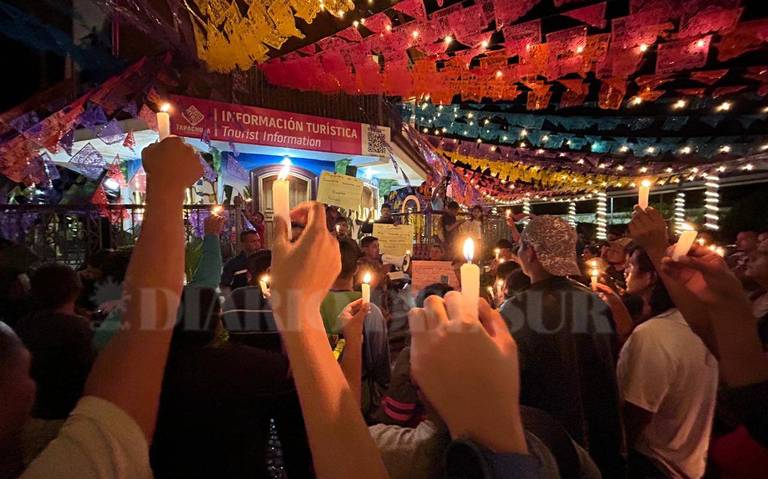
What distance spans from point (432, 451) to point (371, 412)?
2.05 meters

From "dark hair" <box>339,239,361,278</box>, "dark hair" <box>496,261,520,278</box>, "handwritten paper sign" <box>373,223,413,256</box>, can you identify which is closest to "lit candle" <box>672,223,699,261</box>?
"dark hair" <box>339,239,361,278</box>

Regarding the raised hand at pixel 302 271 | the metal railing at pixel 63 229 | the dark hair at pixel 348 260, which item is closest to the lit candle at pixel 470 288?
the raised hand at pixel 302 271

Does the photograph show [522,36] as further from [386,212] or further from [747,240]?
[747,240]

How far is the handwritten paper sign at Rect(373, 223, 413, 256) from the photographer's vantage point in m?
5.64

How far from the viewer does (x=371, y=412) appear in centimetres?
315

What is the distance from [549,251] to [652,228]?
2.56 feet

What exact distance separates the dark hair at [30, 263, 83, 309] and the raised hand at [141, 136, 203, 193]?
2663mm

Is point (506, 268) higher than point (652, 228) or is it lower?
lower

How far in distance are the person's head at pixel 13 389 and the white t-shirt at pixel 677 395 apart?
9.99 feet

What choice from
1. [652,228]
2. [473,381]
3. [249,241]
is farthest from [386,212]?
[473,381]

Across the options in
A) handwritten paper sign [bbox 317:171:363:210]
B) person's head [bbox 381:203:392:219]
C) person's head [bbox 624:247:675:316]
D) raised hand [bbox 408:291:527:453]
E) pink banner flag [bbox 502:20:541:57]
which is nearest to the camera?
raised hand [bbox 408:291:527:453]

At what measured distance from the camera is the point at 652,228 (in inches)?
103

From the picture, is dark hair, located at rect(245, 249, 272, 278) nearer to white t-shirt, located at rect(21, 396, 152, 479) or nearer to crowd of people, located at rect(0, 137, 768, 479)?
crowd of people, located at rect(0, 137, 768, 479)

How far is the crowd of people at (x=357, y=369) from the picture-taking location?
94cm
